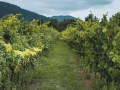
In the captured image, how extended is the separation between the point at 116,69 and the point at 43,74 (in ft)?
38.7

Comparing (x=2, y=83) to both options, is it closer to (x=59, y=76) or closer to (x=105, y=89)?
(x=105, y=89)

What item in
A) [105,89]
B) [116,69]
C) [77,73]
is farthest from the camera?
[77,73]

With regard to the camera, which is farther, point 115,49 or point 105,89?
point 105,89

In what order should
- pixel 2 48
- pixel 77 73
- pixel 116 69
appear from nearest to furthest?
pixel 2 48, pixel 116 69, pixel 77 73

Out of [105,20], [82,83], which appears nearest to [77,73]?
[82,83]

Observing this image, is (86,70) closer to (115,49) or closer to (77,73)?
(77,73)

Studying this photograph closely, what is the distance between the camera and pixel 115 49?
10109 millimetres

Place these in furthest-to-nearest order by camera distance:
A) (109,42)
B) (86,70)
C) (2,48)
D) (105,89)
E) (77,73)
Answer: (77,73) < (86,70) < (105,89) < (109,42) < (2,48)

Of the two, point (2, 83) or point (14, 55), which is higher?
point (14, 55)

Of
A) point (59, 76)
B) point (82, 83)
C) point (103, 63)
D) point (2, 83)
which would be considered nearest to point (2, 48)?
point (2, 83)

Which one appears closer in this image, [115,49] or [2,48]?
[2,48]

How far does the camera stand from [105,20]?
14703 millimetres

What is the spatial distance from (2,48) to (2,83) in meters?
1.20

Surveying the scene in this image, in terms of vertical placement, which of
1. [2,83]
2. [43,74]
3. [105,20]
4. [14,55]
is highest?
[105,20]
